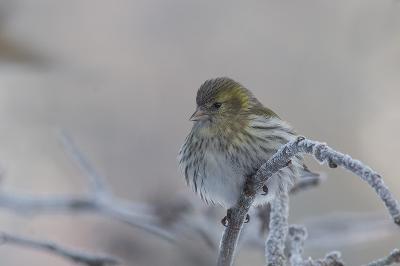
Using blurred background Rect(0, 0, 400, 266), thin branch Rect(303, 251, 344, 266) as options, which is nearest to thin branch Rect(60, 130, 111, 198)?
thin branch Rect(303, 251, 344, 266)

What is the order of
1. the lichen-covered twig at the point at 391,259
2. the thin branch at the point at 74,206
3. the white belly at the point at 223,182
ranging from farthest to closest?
the thin branch at the point at 74,206 → the white belly at the point at 223,182 → the lichen-covered twig at the point at 391,259

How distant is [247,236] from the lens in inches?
158

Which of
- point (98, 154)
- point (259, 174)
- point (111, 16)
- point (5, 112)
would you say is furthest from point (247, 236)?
point (111, 16)

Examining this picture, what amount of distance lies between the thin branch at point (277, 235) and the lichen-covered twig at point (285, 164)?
0.01 metres

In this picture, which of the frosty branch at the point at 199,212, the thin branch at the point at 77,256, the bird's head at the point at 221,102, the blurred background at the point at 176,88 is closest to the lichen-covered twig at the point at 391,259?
the frosty branch at the point at 199,212

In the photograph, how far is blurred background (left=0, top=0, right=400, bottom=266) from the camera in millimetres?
8461

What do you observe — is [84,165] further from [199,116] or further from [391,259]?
[391,259]

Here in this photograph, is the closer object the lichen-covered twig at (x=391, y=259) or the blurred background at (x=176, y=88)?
the lichen-covered twig at (x=391, y=259)

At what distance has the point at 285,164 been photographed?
2.43 m

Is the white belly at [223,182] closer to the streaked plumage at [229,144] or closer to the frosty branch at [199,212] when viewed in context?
the streaked plumage at [229,144]

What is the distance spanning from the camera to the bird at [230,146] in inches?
141

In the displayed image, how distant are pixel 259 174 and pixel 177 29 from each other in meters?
7.21

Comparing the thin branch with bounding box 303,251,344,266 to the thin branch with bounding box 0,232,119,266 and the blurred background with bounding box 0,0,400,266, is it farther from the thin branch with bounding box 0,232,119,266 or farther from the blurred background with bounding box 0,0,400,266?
the blurred background with bounding box 0,0,400,266

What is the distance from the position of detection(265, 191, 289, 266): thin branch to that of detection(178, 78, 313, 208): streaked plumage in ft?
1.62
